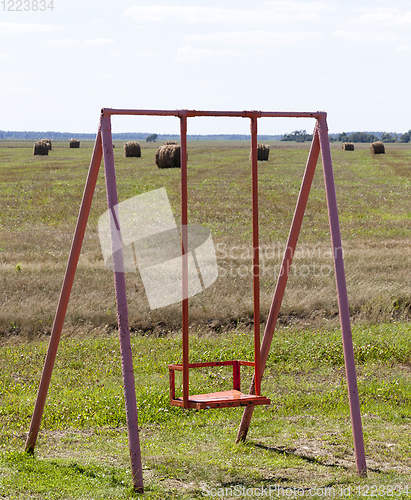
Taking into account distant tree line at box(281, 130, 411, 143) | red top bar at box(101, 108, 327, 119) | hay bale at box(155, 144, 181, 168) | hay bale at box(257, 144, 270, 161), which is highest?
distant tree line at box(281, 130, 411, 143)

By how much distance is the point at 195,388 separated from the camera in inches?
323

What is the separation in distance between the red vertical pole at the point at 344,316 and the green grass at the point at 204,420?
0.30m

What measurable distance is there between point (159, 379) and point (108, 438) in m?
2.01

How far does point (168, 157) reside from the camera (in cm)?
3653

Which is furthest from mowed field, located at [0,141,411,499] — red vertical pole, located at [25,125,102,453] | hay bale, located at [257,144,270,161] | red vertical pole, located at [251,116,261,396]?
hay bale, located at [257,144,270,161]

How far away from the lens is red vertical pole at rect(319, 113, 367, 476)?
5.11 m

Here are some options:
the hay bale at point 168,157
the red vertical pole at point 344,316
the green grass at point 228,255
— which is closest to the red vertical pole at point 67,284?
the red vertical pole at point 344,316

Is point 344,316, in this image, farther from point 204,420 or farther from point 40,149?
point 40,149

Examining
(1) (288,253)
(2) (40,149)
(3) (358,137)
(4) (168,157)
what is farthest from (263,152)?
(3) (358,137)

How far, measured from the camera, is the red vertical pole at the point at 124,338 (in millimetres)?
4730

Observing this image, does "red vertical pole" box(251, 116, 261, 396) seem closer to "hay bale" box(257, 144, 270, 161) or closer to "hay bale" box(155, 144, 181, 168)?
"hay bale" box(155, 144, 181, 168)

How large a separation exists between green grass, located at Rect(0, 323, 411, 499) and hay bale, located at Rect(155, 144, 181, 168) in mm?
26795

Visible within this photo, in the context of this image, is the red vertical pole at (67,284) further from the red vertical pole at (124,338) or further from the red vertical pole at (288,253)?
the red vertical pole at (288,253)

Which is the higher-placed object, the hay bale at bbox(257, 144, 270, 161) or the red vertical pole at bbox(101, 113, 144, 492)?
the hay bale at bbox(257, 144, 270, 161)
